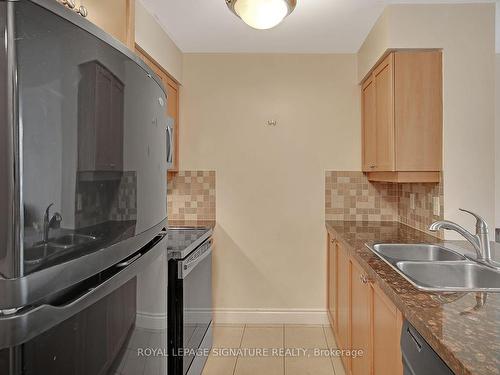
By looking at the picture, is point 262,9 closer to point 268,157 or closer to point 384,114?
point 384,114

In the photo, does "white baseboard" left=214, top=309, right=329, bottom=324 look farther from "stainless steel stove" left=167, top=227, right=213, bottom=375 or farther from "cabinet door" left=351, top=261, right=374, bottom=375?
"cabinet door" left=351, top=261, right=374, bottom=375

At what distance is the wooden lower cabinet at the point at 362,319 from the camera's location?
1.38 meters

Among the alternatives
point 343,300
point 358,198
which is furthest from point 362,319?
point 358,198

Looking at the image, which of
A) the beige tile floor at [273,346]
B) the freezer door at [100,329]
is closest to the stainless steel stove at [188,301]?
the beige tile floor at [273,346]

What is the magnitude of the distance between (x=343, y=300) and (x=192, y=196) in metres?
1.57

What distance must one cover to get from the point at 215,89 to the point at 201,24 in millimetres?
694

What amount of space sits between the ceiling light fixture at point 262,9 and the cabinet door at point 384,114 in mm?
880

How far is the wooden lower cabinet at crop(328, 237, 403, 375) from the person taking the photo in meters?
1.38

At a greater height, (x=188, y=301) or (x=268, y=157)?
(x=268, y=157)

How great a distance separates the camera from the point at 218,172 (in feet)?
10.9

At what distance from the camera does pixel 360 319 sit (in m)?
1.95

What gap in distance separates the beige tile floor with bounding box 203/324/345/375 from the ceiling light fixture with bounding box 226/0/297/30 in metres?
2.18

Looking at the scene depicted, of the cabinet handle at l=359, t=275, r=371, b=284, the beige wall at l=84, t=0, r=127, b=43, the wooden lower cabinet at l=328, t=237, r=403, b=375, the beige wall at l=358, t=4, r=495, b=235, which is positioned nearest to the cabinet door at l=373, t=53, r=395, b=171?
the beige wall at l=358, t=4, r=495, b=235

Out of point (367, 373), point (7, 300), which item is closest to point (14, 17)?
point (7, 300)
